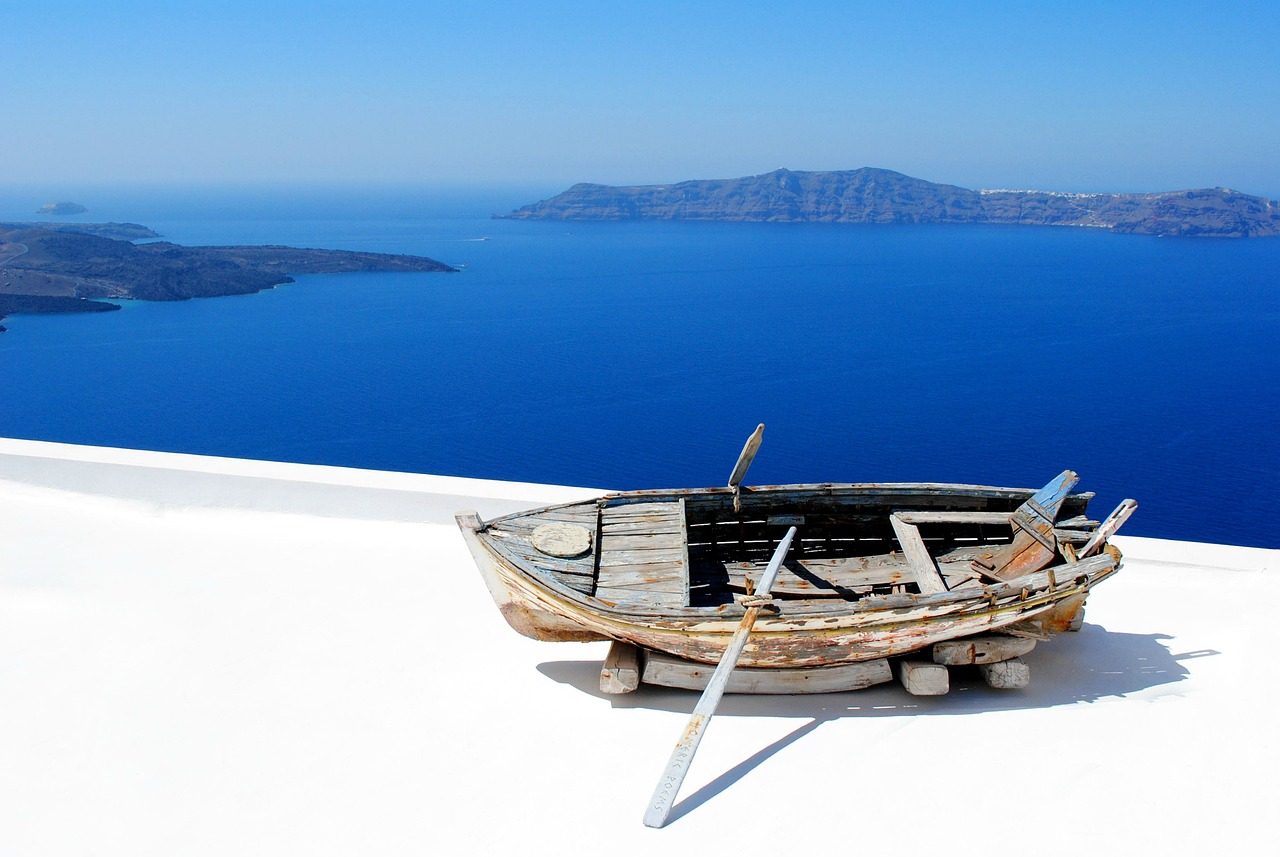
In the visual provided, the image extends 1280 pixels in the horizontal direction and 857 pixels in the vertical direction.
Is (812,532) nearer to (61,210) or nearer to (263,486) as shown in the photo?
(263,486)

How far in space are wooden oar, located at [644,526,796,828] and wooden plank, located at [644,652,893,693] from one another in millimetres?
374

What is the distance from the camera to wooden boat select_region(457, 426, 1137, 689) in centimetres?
400

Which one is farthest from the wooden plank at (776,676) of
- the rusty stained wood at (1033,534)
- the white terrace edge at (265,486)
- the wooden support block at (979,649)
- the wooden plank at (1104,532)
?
the white terrace edge at (265,486)

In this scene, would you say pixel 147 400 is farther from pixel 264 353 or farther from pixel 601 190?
pixel 601 190

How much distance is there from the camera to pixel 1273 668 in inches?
183

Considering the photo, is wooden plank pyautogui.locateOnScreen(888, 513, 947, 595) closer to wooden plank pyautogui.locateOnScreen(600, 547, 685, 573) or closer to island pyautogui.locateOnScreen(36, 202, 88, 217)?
wooden plank pyautogui.locateOnScreen(600, 547, 685, 573)

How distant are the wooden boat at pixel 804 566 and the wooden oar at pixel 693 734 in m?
0.06

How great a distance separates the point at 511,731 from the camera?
165 inches

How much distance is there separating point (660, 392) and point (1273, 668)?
32.3 meters

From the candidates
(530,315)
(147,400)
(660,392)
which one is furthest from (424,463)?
(530,315)

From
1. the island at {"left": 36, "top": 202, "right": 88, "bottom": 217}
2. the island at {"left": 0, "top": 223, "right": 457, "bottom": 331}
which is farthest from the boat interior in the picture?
the island at {"left": 36, "top": 202, "right": 88, "bottom": 217}

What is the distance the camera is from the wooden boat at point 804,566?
4.00m

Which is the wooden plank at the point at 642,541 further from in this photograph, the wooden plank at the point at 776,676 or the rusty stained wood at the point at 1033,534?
the rusty stained wood at the point at 1033,534

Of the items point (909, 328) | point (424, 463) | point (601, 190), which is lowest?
point (424, 463)
